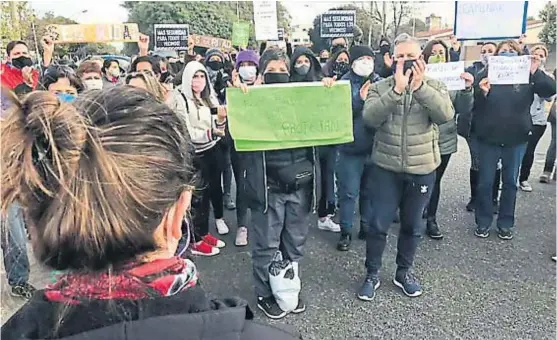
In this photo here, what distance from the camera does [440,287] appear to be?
3.68m

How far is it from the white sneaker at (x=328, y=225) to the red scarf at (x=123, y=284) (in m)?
3.94

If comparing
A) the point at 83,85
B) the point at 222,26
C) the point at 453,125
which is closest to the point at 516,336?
the point at 453,125

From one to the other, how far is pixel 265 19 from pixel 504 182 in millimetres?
3318

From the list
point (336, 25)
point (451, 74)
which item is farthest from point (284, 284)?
point (336, 25)

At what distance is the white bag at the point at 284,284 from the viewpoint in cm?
332

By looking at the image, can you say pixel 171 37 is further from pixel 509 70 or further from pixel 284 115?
pixel 284 115

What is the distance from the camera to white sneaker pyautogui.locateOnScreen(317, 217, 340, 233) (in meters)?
4.84

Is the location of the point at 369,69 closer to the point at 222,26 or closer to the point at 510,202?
the point at 510,202

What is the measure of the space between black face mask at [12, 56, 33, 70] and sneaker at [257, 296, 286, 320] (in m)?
2.95

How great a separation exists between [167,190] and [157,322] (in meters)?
0.23

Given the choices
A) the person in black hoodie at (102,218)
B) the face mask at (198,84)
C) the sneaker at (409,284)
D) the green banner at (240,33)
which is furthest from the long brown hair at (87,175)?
the green banner at (240,33)

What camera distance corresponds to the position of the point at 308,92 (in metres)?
3.46

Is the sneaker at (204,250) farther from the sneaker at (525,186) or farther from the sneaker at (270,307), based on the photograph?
the sneaker at (525,186)

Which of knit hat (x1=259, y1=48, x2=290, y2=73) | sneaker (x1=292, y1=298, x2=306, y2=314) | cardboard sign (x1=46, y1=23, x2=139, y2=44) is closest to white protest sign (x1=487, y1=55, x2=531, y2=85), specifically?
knit hat (x1=259, y1=48, x2=290, y2=73)
